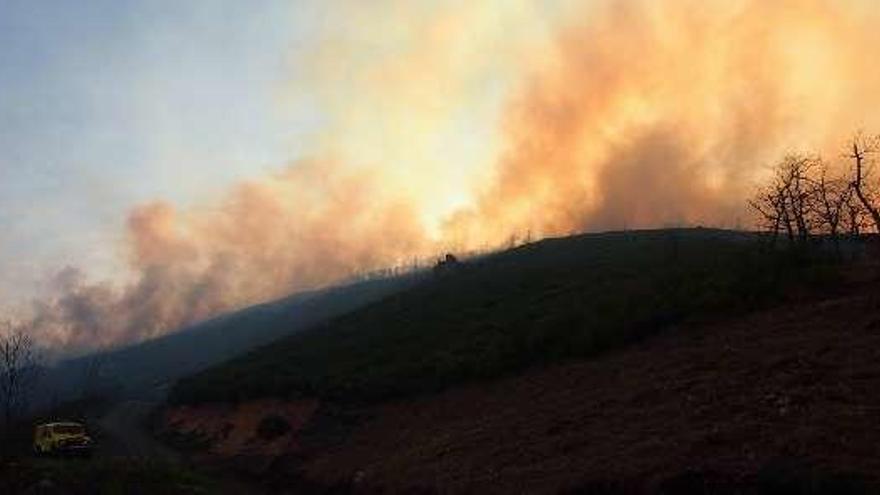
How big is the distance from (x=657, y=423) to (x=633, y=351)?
44.4 feet

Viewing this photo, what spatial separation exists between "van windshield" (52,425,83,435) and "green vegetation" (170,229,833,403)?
14542 mm

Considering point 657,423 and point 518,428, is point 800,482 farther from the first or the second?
point 518,428

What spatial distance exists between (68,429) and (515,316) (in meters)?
28.3

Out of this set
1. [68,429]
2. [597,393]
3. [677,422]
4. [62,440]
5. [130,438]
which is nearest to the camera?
[677,422]

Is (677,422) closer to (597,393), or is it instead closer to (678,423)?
(678,423)

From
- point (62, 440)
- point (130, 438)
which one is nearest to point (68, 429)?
point (62, 440)

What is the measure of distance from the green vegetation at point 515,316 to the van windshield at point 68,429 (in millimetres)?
14542

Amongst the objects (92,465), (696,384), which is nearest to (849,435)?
(696,384)

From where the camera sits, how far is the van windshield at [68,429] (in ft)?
168

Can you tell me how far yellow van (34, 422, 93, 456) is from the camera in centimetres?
4972

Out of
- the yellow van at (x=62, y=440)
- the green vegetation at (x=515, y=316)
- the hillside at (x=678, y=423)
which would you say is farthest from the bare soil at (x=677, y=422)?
the yellow van at (x=62, y=440)

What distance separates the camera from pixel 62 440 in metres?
50.1

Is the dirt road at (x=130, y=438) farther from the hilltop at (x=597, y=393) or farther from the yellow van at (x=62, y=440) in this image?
the yellow van at (x=62, y=440)

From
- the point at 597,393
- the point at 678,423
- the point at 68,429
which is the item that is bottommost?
the point at 678,423
